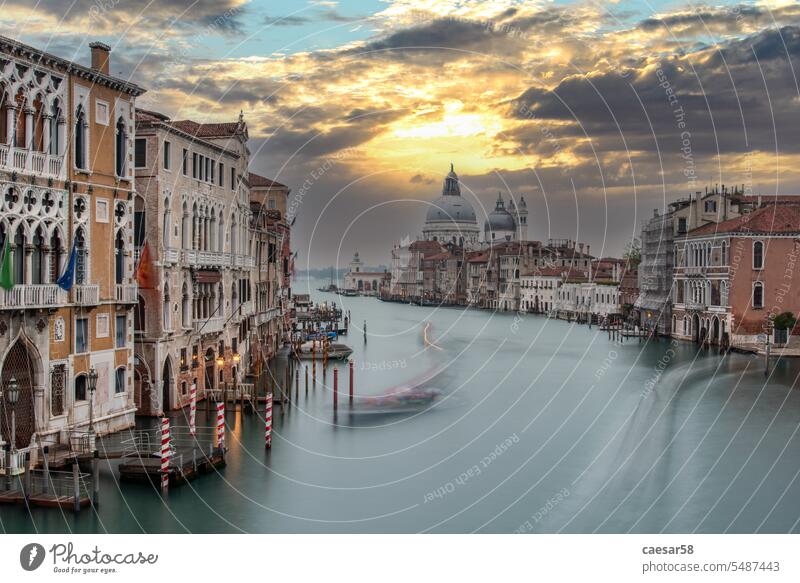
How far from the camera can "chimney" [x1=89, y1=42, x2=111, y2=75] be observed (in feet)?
38.8

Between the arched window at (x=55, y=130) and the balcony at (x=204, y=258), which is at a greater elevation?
the arched window at (x=55, y=130)

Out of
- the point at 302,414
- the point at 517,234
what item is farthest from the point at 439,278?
the point at 302,414

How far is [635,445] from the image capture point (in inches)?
534

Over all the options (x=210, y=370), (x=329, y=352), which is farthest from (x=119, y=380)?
(x=329, y=352)

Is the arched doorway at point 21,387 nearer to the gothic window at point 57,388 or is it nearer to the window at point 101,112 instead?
the gothic window at point 57,388

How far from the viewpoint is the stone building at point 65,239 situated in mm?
10172

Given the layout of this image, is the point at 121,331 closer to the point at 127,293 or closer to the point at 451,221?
the point at 127,293

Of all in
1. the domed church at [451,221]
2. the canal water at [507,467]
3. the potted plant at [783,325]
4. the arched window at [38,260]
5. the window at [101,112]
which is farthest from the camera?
the domed church at [451,221]

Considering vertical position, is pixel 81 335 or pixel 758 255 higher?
pixel 758 255

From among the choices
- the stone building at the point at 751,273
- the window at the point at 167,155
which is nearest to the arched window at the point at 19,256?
the window at the point at 167,155

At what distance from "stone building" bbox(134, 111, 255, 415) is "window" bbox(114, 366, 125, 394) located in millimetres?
1235

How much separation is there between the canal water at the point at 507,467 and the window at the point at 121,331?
2073 millimetres

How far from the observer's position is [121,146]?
12.3 m

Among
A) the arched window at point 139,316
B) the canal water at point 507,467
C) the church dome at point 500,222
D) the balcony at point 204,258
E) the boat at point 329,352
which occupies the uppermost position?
the church dome at point 500,222
